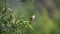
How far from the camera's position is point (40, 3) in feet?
21.6

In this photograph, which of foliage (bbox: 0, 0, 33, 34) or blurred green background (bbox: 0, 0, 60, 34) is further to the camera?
blurred green background (bbox: 0, 0, 60, 34)

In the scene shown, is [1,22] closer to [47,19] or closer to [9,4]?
[9,4]

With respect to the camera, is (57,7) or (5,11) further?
(57,7)

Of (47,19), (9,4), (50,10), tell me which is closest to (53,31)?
(47,19)

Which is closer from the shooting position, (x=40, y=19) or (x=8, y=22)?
(x=8, y=22)

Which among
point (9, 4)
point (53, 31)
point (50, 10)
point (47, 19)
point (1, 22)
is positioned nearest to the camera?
point (1, 22)

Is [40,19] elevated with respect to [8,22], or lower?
lower

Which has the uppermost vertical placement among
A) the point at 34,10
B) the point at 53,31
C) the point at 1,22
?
the point at 1,22

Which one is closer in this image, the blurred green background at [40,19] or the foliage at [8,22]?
the foliage at [8,22]

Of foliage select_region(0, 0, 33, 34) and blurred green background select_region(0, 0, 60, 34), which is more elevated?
foliage select_region(0, 0, 33, 34)

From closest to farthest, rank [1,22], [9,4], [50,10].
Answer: [1,22], [9,4], [50,10]

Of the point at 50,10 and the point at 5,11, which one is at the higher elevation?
the point at 5,11

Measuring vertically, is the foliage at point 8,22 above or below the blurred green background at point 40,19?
above

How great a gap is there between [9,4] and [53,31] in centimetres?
190
